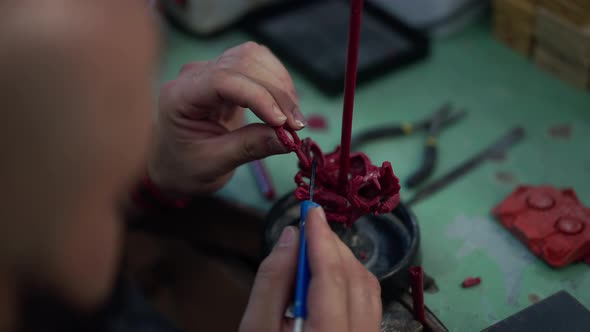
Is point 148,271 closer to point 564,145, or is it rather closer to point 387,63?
point 387,63

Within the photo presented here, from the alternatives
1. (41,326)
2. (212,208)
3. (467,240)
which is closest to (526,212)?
(467,240)

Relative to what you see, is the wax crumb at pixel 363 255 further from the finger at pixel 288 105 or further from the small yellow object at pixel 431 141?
the small yellow object at pixel 431 141

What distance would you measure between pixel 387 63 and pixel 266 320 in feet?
2.14

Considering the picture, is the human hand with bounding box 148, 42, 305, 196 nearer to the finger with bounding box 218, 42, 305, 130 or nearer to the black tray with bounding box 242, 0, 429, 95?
the finger with bounding box 218, 42, 305, 130

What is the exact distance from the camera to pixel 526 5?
1.12 metres

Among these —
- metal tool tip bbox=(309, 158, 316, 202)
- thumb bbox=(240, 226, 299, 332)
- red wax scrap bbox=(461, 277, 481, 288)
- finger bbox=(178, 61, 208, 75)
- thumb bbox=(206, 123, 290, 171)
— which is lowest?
red wax scrap bbox=(461, 277, 481, 288)

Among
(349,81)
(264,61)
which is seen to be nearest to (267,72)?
(264,61)

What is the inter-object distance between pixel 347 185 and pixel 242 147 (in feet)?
0.46

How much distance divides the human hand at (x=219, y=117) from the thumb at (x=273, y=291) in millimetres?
143

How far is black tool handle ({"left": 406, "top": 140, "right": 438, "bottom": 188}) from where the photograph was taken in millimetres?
947

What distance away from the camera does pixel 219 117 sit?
34.0 inches

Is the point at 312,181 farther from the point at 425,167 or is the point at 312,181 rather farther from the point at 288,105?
the point at 425,167

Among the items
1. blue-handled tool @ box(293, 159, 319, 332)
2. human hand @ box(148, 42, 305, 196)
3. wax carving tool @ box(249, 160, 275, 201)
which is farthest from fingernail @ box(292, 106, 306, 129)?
wax carving tool @ box(249, 160, 275, 201)

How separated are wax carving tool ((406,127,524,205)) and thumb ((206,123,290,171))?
27 cm
